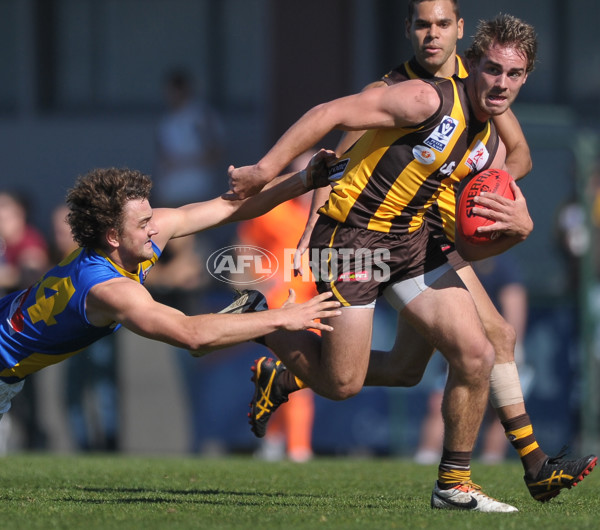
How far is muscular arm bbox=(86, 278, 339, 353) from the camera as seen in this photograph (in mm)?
5414

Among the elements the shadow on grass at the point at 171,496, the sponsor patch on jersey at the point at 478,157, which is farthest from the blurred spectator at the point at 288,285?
the sponsor patch on jersey at the point at 478,157

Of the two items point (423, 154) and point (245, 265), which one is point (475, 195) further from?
point (245, 265)

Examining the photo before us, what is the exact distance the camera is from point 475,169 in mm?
6234

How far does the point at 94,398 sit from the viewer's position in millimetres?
11000

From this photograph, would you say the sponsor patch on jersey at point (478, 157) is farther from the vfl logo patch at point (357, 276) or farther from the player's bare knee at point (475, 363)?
the player's bare knee at point (475, 363)

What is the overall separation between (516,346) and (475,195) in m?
4.60

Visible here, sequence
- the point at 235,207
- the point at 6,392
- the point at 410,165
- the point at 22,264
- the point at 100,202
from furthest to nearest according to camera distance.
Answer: the point at 22,264
the point at 235,207
the point at 6,392
the point at 410,165
the point at 100,202

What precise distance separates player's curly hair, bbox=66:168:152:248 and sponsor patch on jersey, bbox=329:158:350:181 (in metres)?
1.03

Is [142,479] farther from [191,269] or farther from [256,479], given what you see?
[191,269]

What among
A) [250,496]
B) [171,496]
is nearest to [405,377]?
[250,496]

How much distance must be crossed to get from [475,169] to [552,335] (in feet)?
15.4

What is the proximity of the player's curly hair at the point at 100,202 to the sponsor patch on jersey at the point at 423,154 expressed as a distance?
138cm

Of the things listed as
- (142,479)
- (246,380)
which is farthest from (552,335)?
(142,479)

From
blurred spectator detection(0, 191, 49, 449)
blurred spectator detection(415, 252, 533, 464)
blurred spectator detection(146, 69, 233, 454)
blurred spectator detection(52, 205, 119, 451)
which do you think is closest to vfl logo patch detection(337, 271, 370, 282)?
blurred spectator detection(415, 252, 533, 464)
